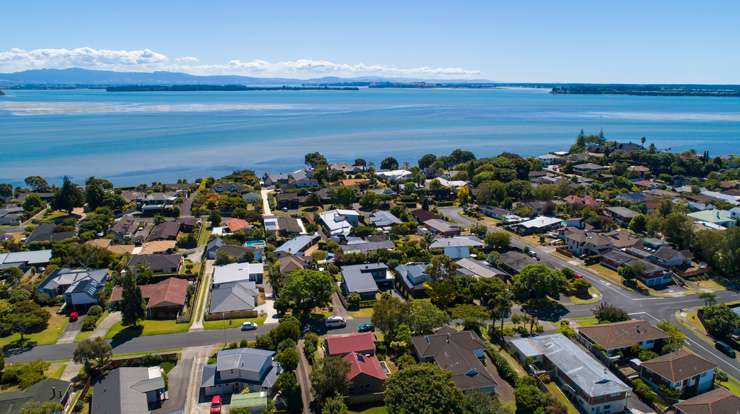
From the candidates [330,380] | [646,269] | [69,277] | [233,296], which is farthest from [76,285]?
[646,269]

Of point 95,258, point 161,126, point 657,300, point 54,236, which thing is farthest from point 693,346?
point 161,126

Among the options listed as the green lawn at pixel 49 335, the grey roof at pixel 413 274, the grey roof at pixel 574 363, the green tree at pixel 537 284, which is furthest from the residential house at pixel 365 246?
the green lawn at pixel 49 335

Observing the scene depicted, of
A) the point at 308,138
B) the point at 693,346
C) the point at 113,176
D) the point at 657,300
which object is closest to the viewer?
the point at 693,346

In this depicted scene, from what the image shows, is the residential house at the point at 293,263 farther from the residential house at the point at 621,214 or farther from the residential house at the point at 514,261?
the residential house at the point at 621,214

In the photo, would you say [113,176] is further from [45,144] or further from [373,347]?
[373,347]

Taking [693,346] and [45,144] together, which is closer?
[693,346]

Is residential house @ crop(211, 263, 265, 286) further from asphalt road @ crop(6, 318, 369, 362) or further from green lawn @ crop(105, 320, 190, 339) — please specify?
asphalt road @ crop(6, 318, 369, 362)

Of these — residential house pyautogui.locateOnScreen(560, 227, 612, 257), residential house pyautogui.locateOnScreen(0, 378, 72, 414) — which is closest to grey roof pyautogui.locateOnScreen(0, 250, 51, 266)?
residential house pyautogui.locateOnScreen(0, 378, 72, 414)
